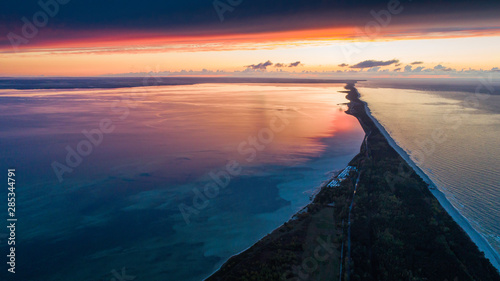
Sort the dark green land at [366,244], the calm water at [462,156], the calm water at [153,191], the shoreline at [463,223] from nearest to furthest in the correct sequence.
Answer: the dark green land at [366,244], the calm water at [153,191], the shoreline at [463,223], the calm water at [462,156]

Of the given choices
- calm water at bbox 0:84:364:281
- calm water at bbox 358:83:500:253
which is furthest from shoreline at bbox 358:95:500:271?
calm water at bbox 0:84:364:281

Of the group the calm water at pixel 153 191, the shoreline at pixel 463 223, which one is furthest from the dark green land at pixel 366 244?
the calm water at pixel 153 191

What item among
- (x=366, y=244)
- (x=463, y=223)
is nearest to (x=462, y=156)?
(x=463, y=223)

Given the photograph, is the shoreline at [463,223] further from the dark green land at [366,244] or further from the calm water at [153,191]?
the calm water at [153,191]

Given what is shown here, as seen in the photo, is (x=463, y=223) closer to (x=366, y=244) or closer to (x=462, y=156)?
(x=366, y=244)

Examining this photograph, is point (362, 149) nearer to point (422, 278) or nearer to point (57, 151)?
point (422, 278)

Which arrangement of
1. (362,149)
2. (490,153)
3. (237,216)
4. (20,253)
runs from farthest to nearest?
(362,149), (490,153), (237,216), (20,253)

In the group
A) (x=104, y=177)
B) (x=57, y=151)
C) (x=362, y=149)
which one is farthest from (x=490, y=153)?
(x=57, y=151)
